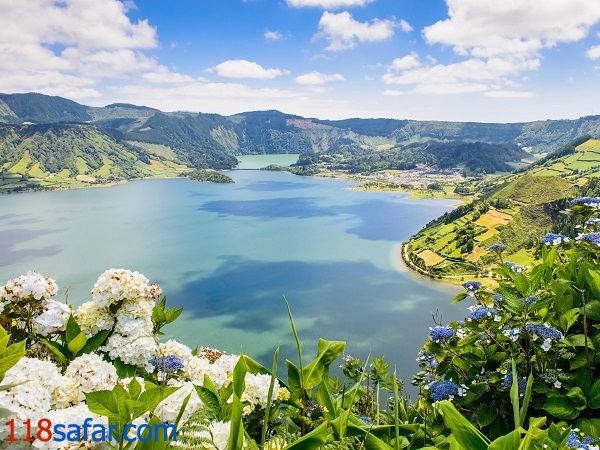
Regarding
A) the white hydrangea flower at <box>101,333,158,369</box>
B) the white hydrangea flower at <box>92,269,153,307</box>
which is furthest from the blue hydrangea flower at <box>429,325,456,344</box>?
the white hydrangea flower at <box>92,269,153,307</box>

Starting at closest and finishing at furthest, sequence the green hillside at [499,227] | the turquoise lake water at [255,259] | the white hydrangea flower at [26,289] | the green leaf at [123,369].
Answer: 1. the green leaf at [123,369]
2. the white hydrangea flower at [26,289]
3. the turquoise lake water at [255,259]
4. the green hillside at [499,227]

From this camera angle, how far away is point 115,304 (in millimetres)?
2641

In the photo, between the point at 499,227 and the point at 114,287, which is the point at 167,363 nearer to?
the point at 114,287

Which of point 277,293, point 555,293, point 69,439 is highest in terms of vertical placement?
point 555,293

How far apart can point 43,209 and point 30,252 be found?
53.9 meters

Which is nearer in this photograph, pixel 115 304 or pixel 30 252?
pixel 115 304

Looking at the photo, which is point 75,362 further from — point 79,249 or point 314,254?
point 79,249

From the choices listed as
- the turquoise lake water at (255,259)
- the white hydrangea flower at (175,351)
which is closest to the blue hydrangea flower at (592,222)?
the white hydrangea flower at (175,351)

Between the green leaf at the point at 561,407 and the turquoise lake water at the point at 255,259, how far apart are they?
5698mm

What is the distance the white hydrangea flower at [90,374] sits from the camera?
1.92 metres

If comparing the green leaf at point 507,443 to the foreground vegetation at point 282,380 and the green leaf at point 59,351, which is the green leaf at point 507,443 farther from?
the green leaf at point 59,351

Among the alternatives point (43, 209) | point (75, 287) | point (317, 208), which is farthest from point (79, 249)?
point (317, 208)

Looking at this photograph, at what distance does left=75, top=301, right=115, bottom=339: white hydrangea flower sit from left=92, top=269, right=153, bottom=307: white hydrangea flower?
0.26 ft

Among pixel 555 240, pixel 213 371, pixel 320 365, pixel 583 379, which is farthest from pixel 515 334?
pixel 213 371
